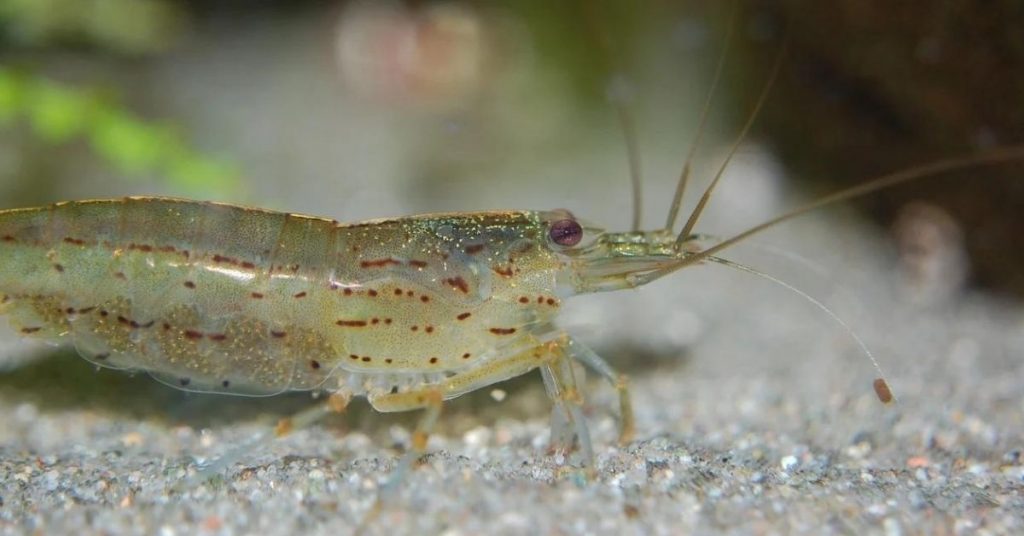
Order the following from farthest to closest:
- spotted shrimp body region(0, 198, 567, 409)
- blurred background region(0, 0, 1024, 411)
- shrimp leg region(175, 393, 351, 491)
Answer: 1. blurred background region(0, 0, 1024, 411)
2. spotted shrimp body region(0, 198, 567, 409)
3. shrimp leg region(175, 393, 351, 491)

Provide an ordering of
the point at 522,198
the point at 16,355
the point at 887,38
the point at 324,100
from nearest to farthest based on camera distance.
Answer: the point at 16,355
the point at 887,38
the point at 522,198
the point at 324,100

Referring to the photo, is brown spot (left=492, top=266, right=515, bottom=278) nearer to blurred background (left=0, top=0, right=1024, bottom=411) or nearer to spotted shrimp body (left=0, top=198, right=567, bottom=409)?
spotted shrimp body (left=0, top=198, right=567, bottom=409)

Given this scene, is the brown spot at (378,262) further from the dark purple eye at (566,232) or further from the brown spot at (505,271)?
the dark purple eye at (566,232)

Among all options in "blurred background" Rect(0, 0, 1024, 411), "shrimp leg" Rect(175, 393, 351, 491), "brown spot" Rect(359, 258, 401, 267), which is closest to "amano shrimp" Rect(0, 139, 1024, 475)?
"brown spot" Rect(359, 258, 401, 267)

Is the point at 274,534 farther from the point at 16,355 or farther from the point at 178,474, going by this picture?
the point at 16,355

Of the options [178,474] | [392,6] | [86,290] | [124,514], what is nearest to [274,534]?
[124,514]

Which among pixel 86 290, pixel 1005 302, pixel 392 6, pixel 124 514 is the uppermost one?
pixel 392 6
